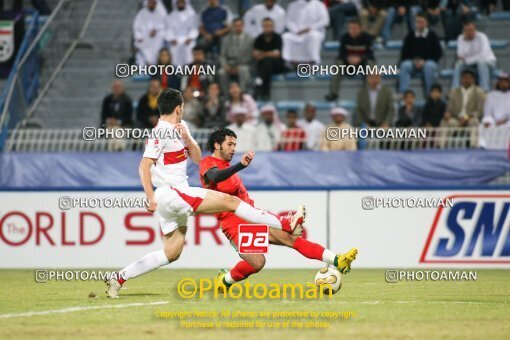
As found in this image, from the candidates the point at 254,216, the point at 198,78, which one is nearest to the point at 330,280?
the point at 254,216

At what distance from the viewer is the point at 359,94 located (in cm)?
2016

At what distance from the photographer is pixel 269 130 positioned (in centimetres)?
1964

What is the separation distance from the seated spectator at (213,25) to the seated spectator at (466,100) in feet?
16.8

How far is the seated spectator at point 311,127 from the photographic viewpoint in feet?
63.1

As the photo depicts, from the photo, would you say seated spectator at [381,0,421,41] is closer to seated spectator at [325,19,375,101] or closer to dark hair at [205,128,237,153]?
seated spectator at [325,19,375,101]

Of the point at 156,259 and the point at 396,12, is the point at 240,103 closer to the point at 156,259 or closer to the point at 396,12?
the point at 396,12

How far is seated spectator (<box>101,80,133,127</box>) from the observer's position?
68.4 feet

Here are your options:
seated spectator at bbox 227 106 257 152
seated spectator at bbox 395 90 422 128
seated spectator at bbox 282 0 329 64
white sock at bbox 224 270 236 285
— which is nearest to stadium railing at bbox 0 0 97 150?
seated spectator at bbox 227 106 257 152

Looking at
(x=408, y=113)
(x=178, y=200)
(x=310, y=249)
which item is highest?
(x=178, y=200)

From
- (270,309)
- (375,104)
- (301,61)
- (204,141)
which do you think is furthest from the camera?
(301,61)

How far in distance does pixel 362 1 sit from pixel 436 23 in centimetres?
161

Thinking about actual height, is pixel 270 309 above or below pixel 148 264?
above

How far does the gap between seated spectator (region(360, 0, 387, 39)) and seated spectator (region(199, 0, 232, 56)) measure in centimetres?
277

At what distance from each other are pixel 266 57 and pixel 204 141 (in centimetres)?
370
